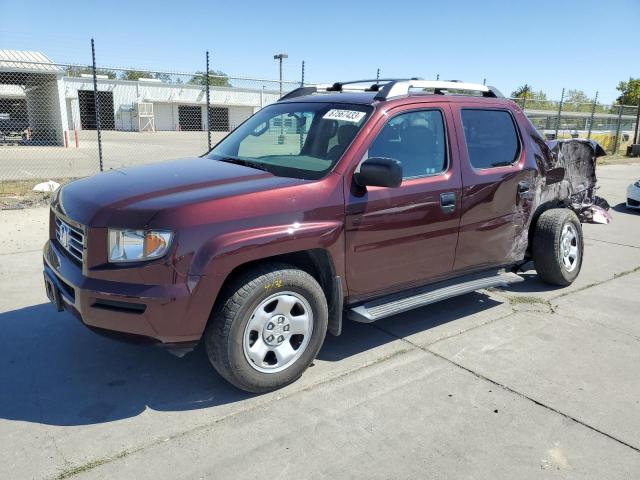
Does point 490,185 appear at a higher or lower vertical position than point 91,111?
lower

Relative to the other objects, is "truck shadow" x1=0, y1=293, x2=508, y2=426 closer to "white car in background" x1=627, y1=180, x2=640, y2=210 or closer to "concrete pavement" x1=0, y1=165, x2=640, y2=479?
"concrete pavement" x1=0, y1=165, x2=640, y2=479

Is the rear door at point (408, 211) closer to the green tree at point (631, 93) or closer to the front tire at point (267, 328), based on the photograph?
the front tire at point (267, 328)

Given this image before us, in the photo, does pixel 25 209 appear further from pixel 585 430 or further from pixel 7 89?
pixel 7 89

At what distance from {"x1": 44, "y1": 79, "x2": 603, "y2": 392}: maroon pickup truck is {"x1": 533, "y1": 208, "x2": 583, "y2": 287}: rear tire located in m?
0.43

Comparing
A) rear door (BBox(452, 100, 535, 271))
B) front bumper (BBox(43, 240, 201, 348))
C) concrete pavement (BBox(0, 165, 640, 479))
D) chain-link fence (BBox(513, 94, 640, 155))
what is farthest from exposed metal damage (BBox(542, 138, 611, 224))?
chain-link fence (BBox(513, 94, 640, 155))

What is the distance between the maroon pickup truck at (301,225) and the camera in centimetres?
296

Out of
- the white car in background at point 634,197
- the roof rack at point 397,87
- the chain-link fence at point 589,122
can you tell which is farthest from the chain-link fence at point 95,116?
the chain-link fence at point 589,122

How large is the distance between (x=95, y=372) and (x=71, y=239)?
0.97 metres

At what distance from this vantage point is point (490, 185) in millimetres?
4367

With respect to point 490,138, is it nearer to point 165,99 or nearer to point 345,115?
point 345,115

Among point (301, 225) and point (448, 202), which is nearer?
point (301, 225)

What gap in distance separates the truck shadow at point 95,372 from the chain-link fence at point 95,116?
238 inches

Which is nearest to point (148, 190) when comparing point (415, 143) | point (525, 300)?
point (415, 143)

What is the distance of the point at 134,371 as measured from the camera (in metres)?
3.65
